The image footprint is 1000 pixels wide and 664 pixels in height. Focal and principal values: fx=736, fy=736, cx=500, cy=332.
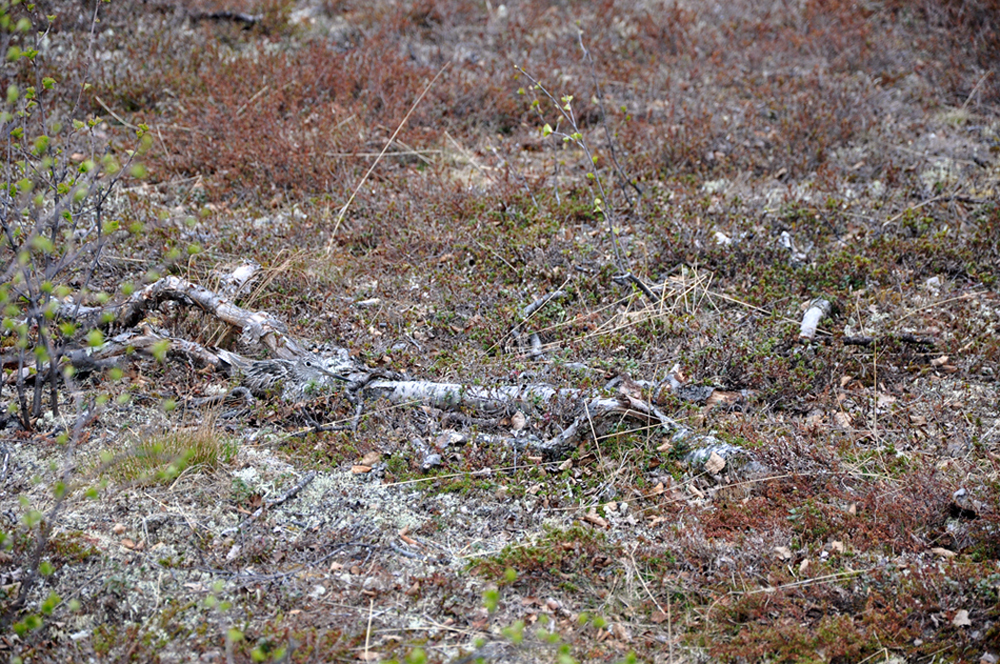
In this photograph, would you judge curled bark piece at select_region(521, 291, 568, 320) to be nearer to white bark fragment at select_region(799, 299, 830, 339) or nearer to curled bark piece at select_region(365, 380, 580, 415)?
curled bark piece at select_region(365, 380, 580, 415)

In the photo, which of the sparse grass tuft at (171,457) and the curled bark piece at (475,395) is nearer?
the sparse grass tuft at (171,457)

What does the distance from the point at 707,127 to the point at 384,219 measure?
143 inches

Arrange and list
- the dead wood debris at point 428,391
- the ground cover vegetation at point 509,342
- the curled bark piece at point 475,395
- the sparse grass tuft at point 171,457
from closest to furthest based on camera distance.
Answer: the ground cover vegetation at point 509,342
the sparse grass tuft at point 171,457
the dead wood debris at point 428,391
the curled bark piece at point 475,395

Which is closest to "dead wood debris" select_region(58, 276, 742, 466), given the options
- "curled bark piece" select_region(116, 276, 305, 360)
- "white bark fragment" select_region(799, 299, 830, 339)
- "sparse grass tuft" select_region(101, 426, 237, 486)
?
"curled bark piece" select_region(116, 276, 305, 360)

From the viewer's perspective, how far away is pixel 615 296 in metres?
5.81

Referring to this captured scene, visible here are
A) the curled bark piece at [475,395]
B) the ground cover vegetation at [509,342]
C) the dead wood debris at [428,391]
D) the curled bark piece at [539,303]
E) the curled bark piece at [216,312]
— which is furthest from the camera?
the curled bark piece at [539,303]

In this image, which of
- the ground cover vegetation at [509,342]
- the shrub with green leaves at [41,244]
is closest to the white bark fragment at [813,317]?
the ground cover vegetation at [509,342]

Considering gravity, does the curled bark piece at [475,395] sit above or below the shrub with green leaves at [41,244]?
below

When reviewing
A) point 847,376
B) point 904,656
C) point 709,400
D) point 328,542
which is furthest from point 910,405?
point 328,542

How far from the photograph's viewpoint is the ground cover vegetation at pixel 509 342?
11.1ft

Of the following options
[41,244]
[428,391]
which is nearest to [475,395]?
[428,391]

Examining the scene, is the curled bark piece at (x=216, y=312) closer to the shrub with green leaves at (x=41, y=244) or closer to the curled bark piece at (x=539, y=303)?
the shrub with green leaves at (x=41, y=244)

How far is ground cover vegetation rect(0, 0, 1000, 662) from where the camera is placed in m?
3.38

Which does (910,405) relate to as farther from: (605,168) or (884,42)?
(884,42)
